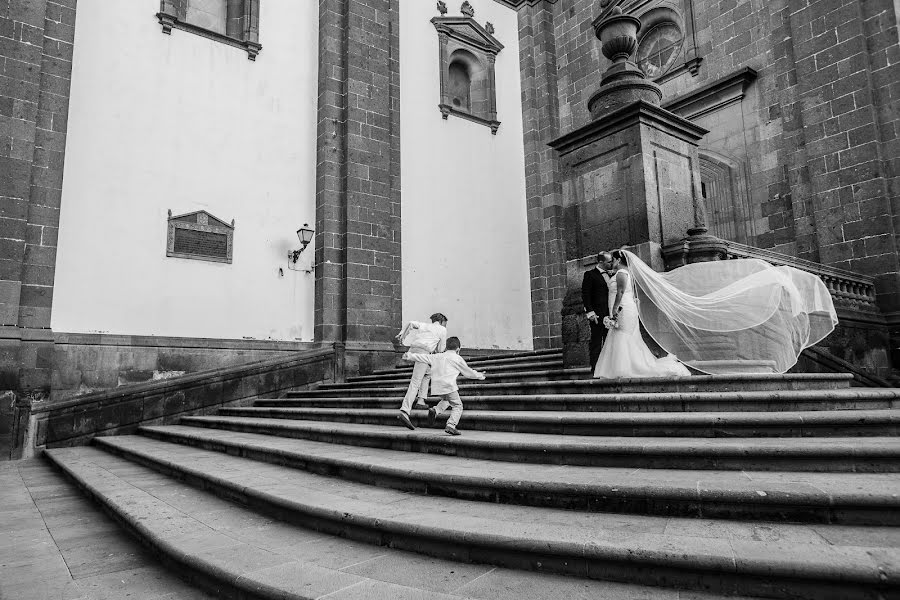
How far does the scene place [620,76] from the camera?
843 cm

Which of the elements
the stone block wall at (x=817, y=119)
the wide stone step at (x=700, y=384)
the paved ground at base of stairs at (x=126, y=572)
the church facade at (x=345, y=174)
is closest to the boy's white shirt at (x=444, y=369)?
the wide stone step at (x=700, y=384)

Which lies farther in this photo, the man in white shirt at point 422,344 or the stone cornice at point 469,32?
the stone cornice at point 469,32

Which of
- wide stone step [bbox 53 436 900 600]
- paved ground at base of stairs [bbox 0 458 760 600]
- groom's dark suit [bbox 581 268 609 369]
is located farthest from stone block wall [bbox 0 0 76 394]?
groom's dark suit [bbox 581 268 609 369]

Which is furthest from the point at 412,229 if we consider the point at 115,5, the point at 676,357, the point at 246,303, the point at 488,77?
the point at 676,357

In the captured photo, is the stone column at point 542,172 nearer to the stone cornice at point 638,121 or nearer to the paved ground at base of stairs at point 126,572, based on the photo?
the stone cornice at point 638,121

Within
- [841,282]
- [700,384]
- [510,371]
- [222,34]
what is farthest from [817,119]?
[222,34]

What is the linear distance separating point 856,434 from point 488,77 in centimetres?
1515

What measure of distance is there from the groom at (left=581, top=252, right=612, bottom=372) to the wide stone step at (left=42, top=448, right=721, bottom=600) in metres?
4.42

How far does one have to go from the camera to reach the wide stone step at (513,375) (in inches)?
303

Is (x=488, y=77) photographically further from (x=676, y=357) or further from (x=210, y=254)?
(x=676, y=357)

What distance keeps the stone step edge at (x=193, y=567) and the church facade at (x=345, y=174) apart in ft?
18.4

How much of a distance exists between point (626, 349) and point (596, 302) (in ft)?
2.54

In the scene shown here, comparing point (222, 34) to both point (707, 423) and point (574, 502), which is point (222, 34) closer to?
point (707, 423)

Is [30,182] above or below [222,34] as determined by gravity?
below
